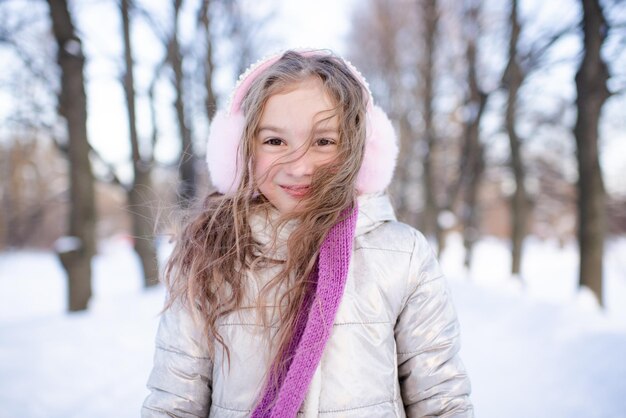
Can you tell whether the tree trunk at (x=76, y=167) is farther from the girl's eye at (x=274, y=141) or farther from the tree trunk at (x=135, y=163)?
the girl's eye at (x=274, y=141)

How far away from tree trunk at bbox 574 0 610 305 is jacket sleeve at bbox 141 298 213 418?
5.36 m

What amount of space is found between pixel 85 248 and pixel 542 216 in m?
18.8

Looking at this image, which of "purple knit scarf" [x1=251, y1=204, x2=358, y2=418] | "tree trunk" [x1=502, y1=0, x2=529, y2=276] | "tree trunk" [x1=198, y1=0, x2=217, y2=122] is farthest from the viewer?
"tree trunk" [x1=198, y1=0, x2=217, y2=122]

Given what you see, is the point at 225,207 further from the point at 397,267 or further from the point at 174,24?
the point at 174,24

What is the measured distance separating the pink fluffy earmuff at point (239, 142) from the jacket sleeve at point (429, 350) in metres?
0.32

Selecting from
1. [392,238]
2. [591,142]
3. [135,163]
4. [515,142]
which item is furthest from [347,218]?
[515,142]

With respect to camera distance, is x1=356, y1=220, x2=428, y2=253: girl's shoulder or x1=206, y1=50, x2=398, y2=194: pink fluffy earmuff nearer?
x1=356, y1=220, x2=428, y2=253: girl's shoulder

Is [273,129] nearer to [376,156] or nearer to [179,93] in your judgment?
[376,156]

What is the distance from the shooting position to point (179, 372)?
4.31 ft

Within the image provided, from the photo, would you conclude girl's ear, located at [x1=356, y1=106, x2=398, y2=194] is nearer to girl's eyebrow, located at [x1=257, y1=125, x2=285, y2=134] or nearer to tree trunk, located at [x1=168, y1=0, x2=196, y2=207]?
girl's eyebrow, located at [x1=257, y1=125, x2=285, y2=134]

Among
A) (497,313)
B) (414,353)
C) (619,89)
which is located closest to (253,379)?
(414,353)

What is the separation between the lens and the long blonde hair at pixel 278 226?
132 centimetres

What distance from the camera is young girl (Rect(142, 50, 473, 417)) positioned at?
1.24 m

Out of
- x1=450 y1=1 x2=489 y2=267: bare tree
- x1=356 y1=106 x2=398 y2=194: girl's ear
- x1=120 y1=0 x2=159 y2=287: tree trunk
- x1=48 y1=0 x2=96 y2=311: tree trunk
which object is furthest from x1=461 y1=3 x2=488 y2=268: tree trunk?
x1=356 y1=106 x2=398 y2=194: girl's ear
